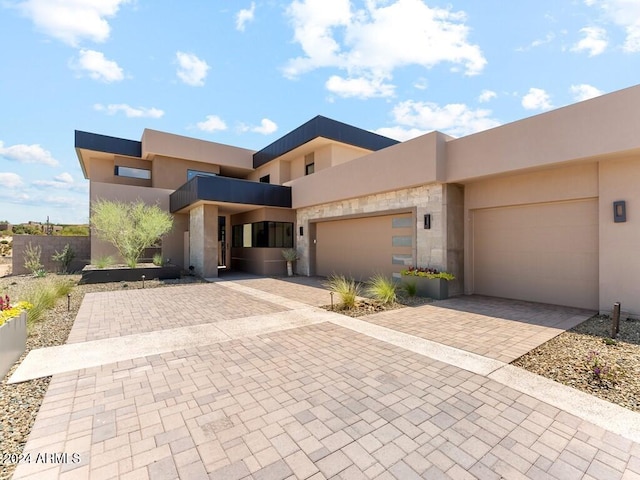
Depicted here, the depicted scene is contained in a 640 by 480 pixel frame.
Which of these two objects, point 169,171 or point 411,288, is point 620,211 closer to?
point 411,288

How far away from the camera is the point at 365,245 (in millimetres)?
12008

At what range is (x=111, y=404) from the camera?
316cm

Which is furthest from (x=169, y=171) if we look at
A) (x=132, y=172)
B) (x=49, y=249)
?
(x=49, y=249)

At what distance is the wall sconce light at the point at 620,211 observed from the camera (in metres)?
6.26

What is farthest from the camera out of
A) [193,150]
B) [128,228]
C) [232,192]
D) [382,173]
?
[193,150]

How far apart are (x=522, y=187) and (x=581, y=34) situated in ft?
11.3

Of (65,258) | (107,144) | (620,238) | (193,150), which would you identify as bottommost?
(65,258)

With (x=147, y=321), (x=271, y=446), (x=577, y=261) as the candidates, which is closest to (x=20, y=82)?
(x=147, y=321)

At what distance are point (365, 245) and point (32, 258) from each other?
16736 millimetres

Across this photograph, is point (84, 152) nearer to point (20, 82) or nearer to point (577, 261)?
point (20, 82)

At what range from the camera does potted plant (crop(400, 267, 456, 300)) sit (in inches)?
337

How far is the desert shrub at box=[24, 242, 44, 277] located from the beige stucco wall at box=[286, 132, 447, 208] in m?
13.2

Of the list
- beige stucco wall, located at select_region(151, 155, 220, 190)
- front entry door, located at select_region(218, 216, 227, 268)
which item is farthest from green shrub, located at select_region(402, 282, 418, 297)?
beige stucco wall, located at select_region(151, 155, 220, 190)

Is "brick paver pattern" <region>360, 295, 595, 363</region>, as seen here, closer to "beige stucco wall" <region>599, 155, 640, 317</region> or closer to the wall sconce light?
"beige stucco wall" <region>599, 155, 640, 317</region>
